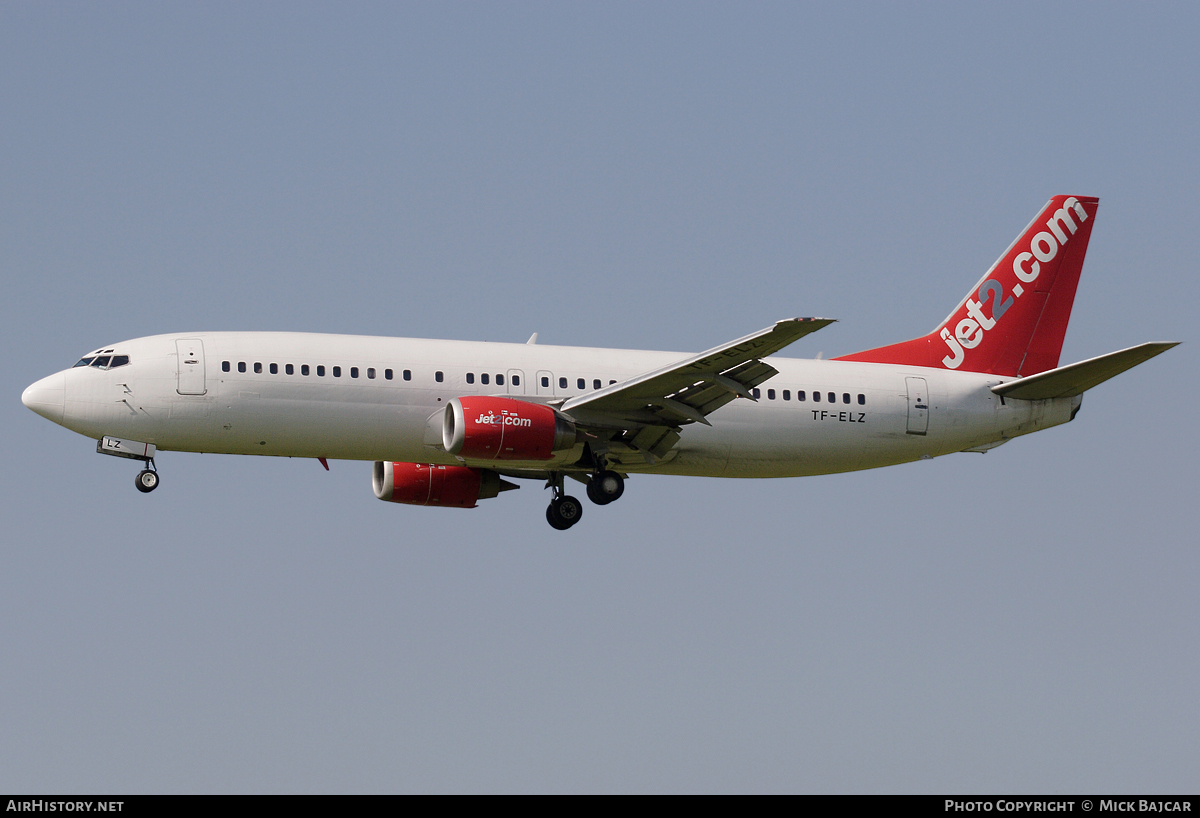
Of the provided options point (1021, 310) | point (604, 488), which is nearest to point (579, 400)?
point (604, 488)

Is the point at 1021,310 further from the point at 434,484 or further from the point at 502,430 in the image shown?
the point at 434,484

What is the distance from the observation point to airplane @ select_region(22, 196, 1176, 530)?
37.2 m

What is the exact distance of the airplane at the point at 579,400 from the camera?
37.2m

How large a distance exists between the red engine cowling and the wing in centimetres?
101

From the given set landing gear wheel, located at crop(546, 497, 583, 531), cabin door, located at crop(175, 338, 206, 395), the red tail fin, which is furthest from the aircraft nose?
the red tail fin

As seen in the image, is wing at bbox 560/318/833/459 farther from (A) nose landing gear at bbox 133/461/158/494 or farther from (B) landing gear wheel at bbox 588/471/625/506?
(A) nose landing gear at bbox 133/461/158/494

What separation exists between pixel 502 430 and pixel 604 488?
4.28 meters

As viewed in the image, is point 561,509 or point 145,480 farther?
point 561,509

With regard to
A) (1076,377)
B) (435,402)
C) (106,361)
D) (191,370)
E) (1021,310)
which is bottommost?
(435,402)

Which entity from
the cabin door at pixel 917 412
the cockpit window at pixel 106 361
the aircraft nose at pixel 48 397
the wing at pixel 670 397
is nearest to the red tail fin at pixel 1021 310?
the cabin door at pixel 917 412

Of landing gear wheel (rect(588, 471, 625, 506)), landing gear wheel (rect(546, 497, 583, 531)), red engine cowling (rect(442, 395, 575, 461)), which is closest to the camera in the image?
red engine cowling (rect(442, 395, 575, 461))

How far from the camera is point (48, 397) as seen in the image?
37.3 meters
